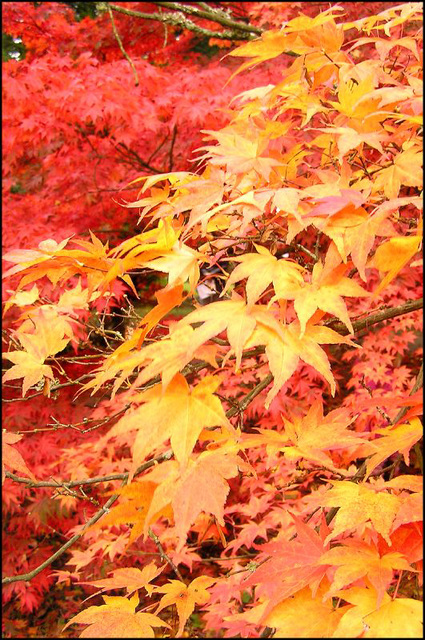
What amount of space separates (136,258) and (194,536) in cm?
246

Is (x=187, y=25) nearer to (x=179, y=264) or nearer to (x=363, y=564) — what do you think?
(x=179, y=264)

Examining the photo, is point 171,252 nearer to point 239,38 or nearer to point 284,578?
point 284,578

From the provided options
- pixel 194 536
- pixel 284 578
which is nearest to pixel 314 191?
pixel 284 578

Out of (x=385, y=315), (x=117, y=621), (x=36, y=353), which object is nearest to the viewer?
(x=117, y=621)

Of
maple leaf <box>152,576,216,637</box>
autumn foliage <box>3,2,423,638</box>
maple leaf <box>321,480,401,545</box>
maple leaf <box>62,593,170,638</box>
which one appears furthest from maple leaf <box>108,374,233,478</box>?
maple leaf <box>152,576,216,637</box>

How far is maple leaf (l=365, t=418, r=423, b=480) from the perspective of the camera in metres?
0.80

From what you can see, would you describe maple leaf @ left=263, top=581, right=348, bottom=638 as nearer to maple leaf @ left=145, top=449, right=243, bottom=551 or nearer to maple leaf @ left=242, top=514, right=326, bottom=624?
maple leaf @ left=242, top=514, right=326, bottom=624

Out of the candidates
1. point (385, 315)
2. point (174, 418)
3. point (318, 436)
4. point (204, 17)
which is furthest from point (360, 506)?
point (204, 17)

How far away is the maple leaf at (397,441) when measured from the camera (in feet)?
2.63

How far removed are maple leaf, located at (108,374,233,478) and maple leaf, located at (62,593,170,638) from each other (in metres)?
0.37

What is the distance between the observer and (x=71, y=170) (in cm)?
301

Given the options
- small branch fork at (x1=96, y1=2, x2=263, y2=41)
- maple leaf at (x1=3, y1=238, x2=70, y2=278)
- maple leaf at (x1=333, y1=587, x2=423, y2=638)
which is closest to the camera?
maple leaf at (x1=333, y1=587, x2=423, y2=638)

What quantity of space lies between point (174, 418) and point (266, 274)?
263 millimetres

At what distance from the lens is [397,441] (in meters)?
0.82
